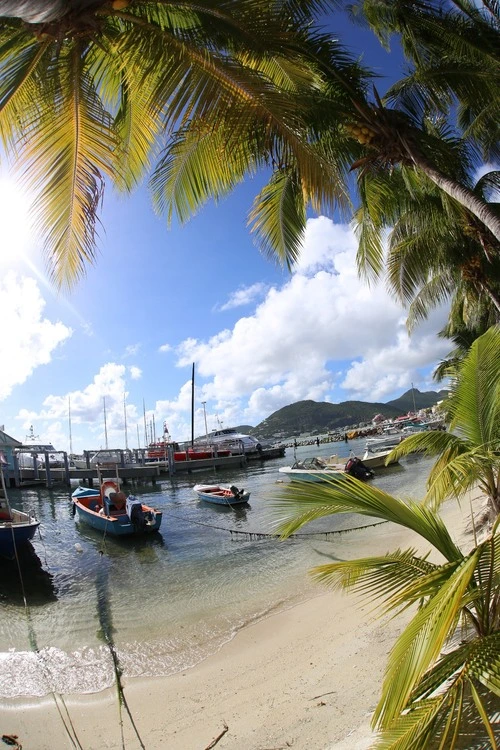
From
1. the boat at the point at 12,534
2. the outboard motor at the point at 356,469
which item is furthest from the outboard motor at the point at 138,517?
the outboard motor at the point at 356,469

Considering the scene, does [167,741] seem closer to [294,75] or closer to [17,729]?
[17,729]

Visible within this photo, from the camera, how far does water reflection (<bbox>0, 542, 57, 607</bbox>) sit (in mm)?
11109

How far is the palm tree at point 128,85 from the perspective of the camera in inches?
151

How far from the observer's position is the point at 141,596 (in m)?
10.8

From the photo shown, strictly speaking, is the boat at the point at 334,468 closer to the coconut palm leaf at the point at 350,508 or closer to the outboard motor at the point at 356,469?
the outboard motor at the point at 356,469

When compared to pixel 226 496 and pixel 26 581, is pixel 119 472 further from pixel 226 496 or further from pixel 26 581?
pixel 26 581

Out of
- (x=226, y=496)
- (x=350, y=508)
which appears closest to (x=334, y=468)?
(x=226, y=496)

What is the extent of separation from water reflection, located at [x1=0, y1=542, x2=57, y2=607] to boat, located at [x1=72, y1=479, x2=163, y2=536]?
3.03m

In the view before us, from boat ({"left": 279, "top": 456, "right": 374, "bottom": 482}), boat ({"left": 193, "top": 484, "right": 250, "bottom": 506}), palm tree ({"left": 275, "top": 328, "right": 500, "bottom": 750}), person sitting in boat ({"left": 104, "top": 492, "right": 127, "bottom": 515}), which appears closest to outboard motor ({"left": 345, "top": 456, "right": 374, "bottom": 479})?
boat ({"left": 279, "top": 456, "right": 374, "bottom": 482})

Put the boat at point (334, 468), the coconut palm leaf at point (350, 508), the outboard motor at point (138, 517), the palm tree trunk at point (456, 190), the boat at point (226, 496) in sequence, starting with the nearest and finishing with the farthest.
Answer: the coconut palm leaf at point (350, 508) < the palm tree trunk at point (456, 190) < the outboard motor at point (138, 517) < the boat at point (226, 496) < the boat at point (334, 468)

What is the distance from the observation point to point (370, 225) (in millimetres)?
8438

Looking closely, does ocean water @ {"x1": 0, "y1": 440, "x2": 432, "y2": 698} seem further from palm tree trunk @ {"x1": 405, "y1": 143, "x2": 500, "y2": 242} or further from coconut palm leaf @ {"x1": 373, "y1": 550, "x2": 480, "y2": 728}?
palm tree trunk @ {"x1": 405, "y1": 143, "x2": 500, "y2": 242}

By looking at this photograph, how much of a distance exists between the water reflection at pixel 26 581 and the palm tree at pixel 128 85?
9428 millimetres

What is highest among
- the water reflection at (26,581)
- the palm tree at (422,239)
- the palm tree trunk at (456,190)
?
the palm tree at (422,239)
